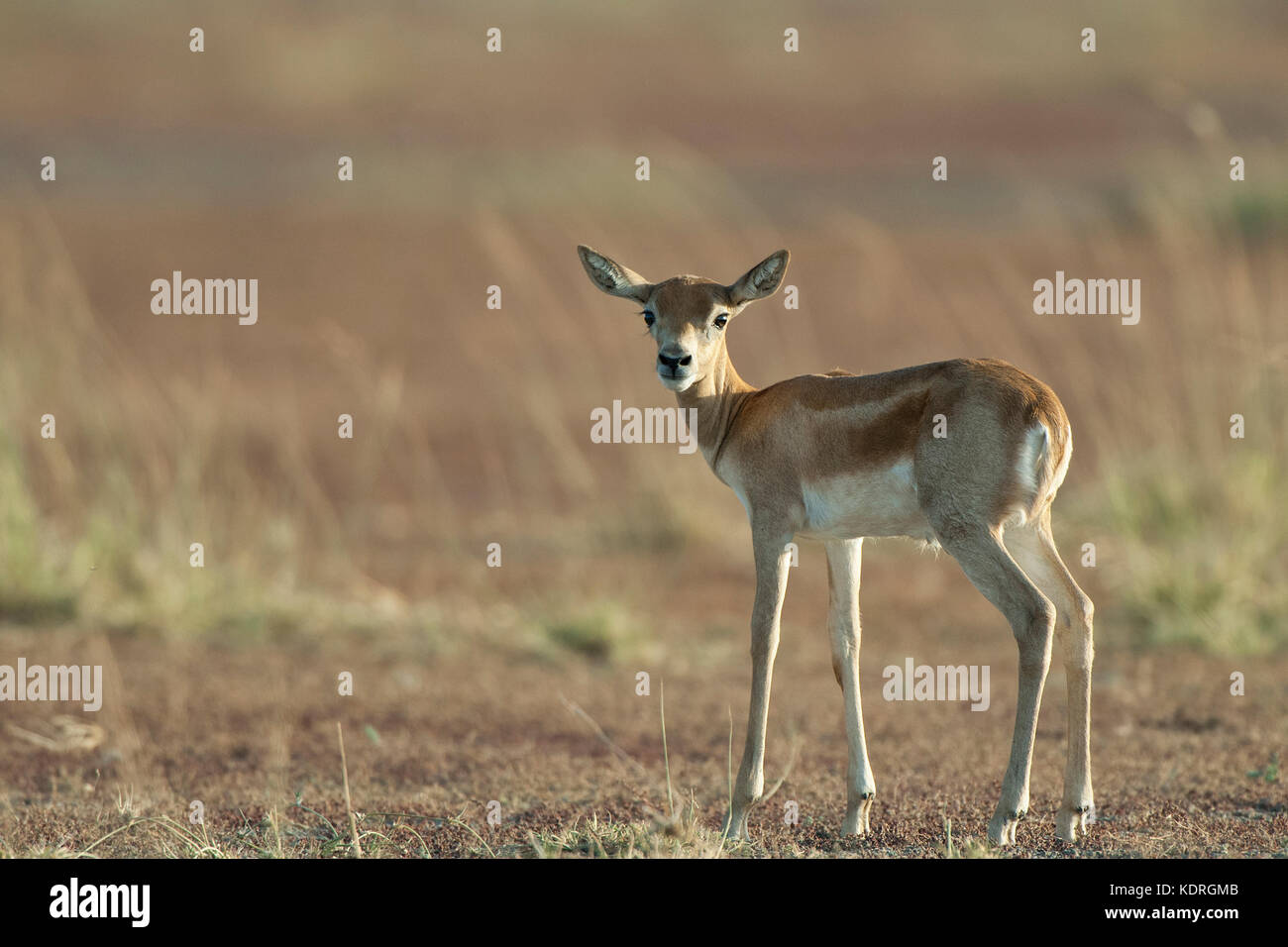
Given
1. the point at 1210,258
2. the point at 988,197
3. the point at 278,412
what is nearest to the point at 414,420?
the point at 278,412

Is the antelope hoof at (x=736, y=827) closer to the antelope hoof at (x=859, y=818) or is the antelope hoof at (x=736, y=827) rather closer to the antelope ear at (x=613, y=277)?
the antelope hoof at (x=859, y=818)

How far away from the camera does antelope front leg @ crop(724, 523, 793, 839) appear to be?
Result: 20.0 feet

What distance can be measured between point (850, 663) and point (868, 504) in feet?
2.64

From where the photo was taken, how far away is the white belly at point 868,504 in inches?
239

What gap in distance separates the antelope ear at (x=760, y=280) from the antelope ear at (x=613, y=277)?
42 centimetres

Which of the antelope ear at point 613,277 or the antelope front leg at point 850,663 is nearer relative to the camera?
the antelope front leg at point 850,663

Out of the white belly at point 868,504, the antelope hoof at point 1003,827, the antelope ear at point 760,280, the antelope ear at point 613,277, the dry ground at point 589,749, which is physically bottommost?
the antelope hoof at point 1003,827

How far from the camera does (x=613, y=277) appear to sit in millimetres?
6832

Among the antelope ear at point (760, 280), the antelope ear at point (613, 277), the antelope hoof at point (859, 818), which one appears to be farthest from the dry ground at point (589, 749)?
the antelope ear at point (613, 277)

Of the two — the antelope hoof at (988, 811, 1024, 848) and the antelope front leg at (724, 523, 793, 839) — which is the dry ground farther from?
the antelope front leg at (724, 523, 793, 839)

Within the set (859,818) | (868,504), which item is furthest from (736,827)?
(868,504)

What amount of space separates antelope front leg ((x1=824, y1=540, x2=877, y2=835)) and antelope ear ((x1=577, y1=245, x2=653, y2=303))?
1.44 metres

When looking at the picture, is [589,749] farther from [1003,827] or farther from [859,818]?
[1003,827]

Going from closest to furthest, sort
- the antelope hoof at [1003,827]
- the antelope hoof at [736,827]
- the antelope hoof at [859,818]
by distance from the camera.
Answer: the antelope hoof at [1003,827]
the antelope hoof at [736,827]
the antelope hoof at [859,818]
